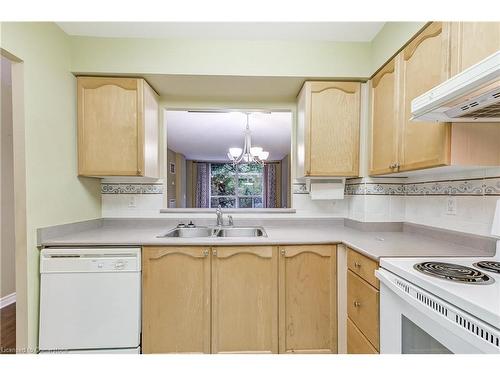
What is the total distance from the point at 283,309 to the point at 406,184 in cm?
139

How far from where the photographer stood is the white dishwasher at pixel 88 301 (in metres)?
1.52

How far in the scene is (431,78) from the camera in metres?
1.28

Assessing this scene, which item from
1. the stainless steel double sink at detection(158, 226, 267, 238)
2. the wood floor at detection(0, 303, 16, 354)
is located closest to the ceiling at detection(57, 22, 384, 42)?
the stainless steel double sink at detection(158, 226, 267, 238)

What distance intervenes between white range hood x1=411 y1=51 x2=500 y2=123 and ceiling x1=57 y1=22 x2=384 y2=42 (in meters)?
1.01

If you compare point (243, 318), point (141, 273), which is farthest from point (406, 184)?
point (141, 273)

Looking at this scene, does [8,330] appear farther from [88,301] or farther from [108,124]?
[108,124]

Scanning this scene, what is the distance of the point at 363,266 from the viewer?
1.38 metres

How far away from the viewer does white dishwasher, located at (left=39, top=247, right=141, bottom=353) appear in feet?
4.99

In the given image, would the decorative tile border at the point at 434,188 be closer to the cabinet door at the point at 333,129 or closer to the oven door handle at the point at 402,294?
the cabinet door at the point at 333,129

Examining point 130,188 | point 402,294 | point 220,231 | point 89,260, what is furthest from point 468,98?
point 130,188

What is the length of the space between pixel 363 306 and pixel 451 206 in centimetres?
83

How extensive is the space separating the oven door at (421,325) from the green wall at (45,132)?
200 centimetres

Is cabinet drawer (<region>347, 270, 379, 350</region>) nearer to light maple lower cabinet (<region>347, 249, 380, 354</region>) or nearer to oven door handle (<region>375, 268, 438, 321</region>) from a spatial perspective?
light maple lower cabinet (<region>347, 249, 380, 354</region>)

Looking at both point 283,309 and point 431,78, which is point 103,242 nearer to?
point 283,309
